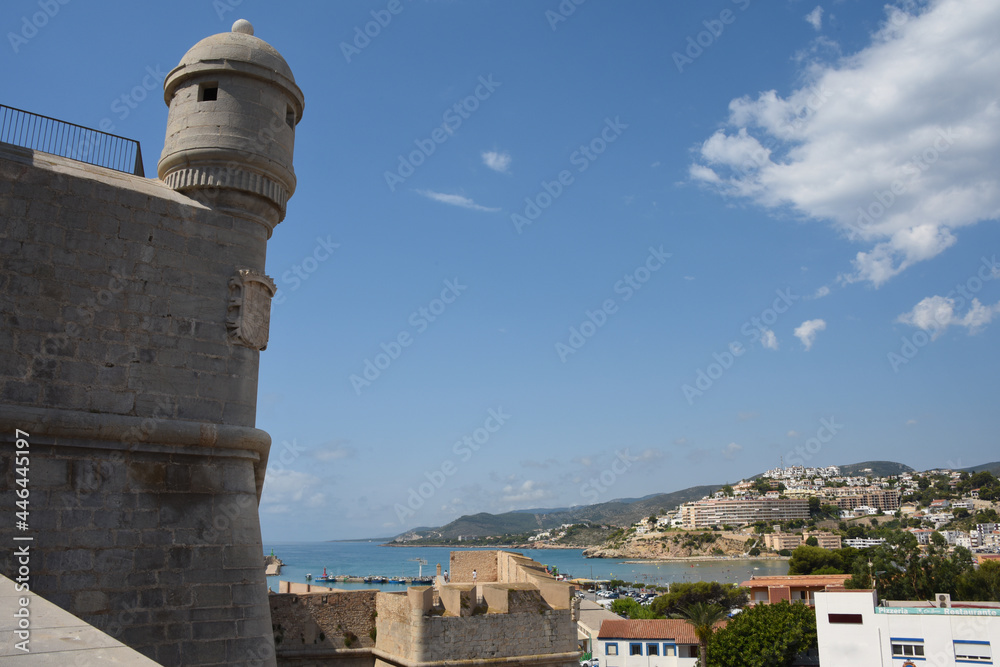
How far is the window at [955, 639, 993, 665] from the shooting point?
23172 mm

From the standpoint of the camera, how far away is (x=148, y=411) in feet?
21.6

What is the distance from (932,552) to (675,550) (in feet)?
426

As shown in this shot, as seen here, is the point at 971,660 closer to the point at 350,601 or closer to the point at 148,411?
the point at 350,601

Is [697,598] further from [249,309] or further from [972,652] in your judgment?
[249,309]

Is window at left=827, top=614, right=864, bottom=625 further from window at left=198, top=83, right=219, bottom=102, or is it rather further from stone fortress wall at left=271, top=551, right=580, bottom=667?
window at left=198, top=83, right=219, bottom=102

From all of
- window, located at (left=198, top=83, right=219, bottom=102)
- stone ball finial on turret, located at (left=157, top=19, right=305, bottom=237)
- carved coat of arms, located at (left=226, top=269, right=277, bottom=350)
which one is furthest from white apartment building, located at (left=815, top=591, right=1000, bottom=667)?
window, located at (left=198, top=83, right=219, bottom=102)

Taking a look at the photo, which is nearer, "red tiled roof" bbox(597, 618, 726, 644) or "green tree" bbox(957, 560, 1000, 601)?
"red tiled roof" bbox(597, 618, 726, 644)

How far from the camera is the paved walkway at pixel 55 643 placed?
2.88m

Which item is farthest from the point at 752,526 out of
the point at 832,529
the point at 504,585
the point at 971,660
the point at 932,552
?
the point at 504,585

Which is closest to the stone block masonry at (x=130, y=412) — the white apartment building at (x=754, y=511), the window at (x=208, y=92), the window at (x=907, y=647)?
the window at (x=208, y=92)

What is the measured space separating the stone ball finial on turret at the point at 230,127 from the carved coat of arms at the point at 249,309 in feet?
2.57

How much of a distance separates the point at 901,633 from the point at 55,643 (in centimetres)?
2931

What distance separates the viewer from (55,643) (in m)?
3.11

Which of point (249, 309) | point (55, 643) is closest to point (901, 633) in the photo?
point (249, 309)
